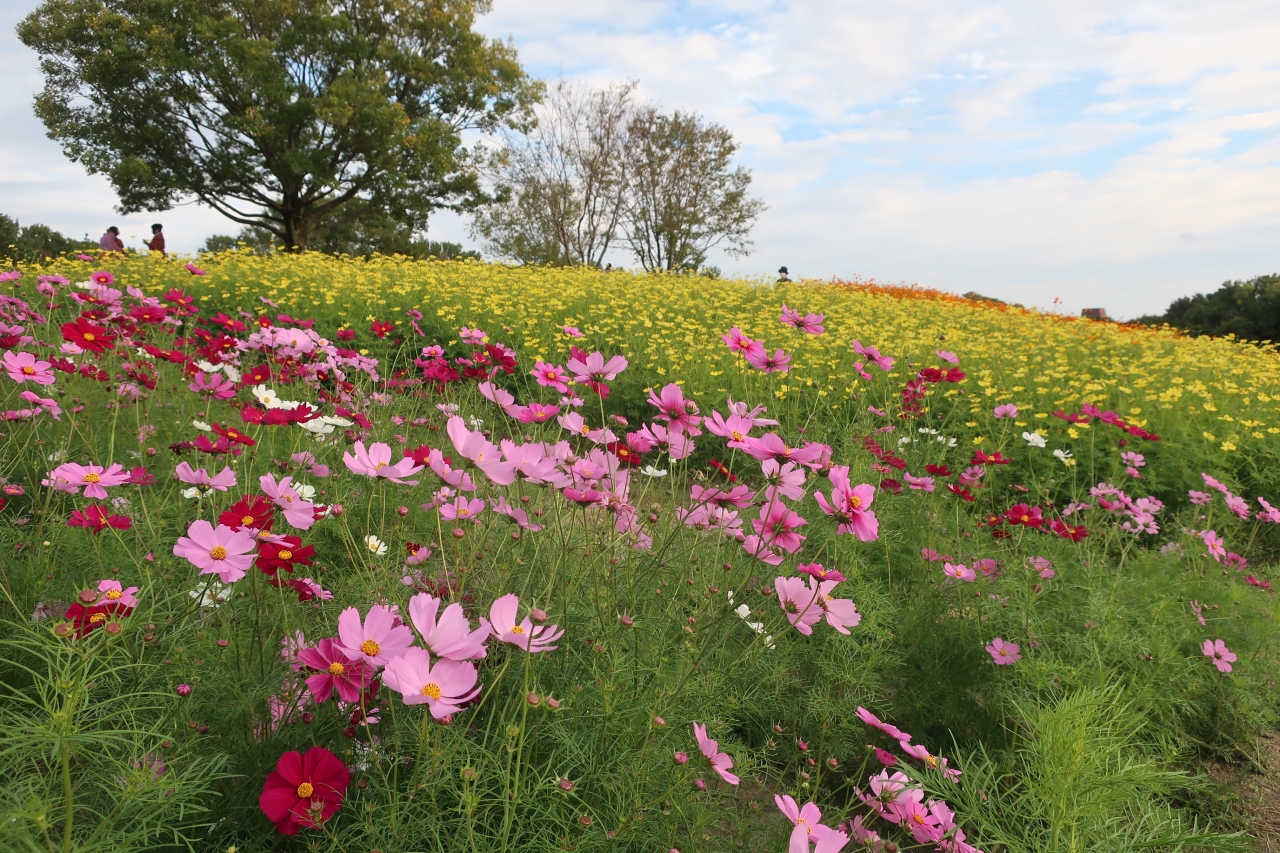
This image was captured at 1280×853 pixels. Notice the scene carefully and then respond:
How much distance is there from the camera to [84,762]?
111cm

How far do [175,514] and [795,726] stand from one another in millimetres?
1929

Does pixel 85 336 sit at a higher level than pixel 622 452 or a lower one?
higher

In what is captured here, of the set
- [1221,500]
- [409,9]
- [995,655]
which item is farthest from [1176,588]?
[409,9]

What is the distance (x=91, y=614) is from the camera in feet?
3.54

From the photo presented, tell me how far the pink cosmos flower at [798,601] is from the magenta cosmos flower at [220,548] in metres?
0.86

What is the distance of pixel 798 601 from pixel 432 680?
2.34 feet

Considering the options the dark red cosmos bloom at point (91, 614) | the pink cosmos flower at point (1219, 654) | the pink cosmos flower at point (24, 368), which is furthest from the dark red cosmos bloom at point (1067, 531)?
the pink cosmos flower at point (24, 368)

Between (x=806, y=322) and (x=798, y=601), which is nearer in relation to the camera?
(x=798, y=601)

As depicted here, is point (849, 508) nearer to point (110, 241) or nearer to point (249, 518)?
point (249, 518)

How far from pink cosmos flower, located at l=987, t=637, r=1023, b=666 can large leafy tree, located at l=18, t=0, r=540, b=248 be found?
55.9ft

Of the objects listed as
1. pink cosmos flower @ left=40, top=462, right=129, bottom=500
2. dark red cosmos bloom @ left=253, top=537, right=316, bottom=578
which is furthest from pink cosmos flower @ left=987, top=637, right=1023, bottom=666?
pink cosmos flower @ left=40, top=462, right=129, bottom=500

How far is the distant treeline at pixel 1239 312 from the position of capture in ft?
43.8

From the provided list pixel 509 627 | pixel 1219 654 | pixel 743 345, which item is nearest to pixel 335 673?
pixel 509 627

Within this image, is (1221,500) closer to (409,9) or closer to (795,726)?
(795,726)
